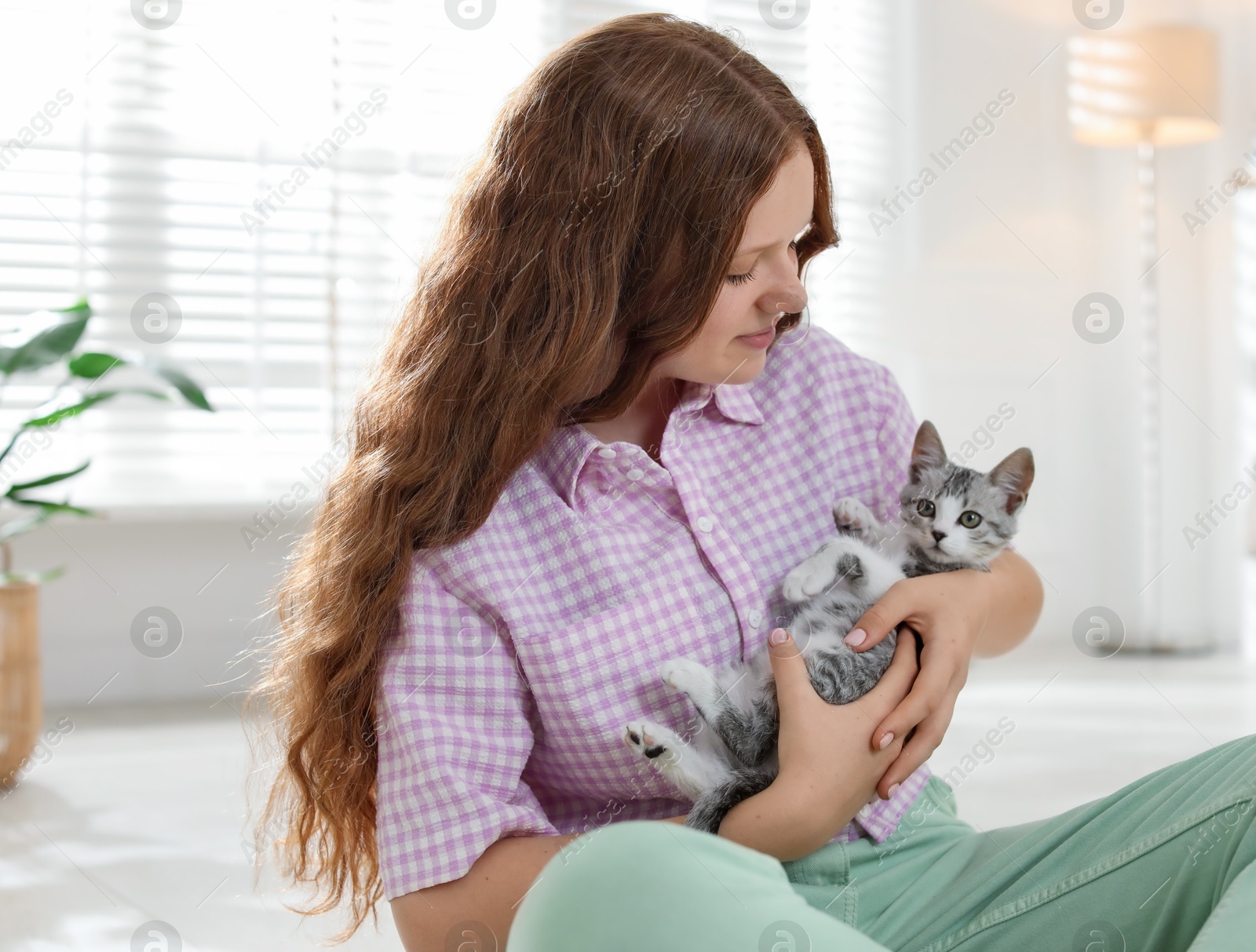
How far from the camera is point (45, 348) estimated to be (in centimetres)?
219

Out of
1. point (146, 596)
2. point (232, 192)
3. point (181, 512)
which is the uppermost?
point (232, 192)

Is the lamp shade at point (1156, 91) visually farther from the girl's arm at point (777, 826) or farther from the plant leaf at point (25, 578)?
the plant leaf at point (25, 578)

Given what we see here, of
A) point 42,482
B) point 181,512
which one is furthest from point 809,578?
point 181,512

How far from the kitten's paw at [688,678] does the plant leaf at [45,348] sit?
174cm

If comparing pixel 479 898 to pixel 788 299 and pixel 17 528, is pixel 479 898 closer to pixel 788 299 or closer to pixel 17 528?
pixel 788 299

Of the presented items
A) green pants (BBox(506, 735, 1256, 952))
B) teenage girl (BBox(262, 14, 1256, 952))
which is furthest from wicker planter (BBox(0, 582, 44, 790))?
green pants (BBox(506, 735, 1256, 952))

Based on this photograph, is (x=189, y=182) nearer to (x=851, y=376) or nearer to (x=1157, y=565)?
(x=851, y=376)

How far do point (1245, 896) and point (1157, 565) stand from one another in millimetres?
2997

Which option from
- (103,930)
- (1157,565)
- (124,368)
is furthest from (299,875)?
(1157,565)

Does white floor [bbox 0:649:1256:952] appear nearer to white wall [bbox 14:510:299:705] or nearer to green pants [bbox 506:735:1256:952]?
white wall [bbox 14:510:299:705]

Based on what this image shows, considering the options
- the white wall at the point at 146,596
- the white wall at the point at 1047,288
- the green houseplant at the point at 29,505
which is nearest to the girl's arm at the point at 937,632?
the green houseplant at the point at 29,505

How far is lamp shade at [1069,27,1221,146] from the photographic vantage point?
3262mm

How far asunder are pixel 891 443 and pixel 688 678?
1.29 feet

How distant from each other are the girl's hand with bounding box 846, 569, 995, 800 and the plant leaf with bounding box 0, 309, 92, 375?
6.11 feet
